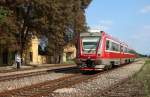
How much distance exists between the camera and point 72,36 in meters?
68.2

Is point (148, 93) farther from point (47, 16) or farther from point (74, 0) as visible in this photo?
point (74, 0)

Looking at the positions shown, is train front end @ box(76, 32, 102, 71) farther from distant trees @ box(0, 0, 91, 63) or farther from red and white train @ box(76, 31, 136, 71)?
distant trees @ box(0, 0, 91, 63)

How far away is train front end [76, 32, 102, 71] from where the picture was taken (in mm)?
30672

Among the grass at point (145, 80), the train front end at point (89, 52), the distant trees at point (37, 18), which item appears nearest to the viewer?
the grass at point (145, 80)

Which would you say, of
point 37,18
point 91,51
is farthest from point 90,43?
point 37,18

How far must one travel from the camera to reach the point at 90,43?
31.1m

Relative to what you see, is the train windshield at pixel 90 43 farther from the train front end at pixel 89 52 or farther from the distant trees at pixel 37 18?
the distant trees at pixel 37 18

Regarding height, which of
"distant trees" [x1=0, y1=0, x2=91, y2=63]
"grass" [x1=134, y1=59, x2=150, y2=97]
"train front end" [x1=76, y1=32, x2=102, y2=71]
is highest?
"distant trees" [x1=0, y1=0, x2=91, y2=63]

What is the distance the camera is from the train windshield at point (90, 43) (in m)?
30.9

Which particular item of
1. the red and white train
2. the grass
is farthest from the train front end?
the grass

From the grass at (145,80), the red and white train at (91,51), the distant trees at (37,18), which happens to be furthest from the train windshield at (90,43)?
the distant trees at (37,18)

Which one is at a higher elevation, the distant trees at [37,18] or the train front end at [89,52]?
the distant trees at [37,18]

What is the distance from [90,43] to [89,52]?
70cm

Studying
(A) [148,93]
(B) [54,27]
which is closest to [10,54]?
(B) [54,27]
